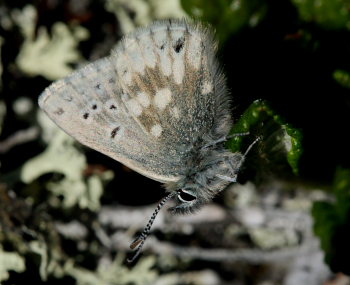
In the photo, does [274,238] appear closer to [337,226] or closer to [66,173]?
[337,226]

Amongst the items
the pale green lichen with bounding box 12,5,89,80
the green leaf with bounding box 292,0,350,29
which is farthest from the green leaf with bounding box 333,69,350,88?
the pale green lichen with bounding box 12,5,89,80

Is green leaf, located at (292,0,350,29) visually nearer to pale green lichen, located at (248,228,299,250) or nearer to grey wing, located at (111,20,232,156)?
grey wing, located at (111,20,232,156)

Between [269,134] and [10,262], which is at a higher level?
[269,134]

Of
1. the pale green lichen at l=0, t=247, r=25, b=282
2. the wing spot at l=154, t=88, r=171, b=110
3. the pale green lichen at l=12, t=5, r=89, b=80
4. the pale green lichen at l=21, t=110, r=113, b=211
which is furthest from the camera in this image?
the pale green lichen at l=12, t=5, r=89, b=80

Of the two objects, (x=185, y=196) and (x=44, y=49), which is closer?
(x=185, y=196)

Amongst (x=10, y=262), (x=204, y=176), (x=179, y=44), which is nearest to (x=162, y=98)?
(x=179, y=44)

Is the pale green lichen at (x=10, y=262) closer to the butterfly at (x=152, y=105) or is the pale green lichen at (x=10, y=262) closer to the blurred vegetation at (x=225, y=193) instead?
the blurred vegetation at (x=225, y=193)

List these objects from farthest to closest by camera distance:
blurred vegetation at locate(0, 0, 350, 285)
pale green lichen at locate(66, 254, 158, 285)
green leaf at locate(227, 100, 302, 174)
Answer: pale green lichen at locate(66, 254, 158, 285), blurred vegetation at locate(0, 0, 350, 285), green leaf at locate(227, 100, 302, 174)
